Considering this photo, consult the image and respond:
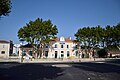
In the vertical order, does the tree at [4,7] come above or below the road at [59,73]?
above

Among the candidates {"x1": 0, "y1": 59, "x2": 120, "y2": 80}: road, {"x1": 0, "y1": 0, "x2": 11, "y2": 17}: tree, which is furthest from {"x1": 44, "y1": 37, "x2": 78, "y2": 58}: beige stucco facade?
{"x1": 0, "y1": 0, "x2": 11, "y2": 17}: tree

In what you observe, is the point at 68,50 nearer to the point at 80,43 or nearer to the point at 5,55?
the point at 80,43

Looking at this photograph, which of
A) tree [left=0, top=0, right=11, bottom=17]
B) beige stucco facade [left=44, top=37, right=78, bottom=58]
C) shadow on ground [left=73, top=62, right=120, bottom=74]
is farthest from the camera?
beige stucco facade [left=44, top=37, right=78, bottom=58]

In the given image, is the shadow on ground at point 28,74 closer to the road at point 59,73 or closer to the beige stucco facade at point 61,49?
the road at point 59,73

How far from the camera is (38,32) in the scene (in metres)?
71.9

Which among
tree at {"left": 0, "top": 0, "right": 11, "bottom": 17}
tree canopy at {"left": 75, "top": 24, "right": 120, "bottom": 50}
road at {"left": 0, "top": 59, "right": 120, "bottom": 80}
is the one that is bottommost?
road at {"left": 0, "top": 59, "right": 120, "bottom": 80}

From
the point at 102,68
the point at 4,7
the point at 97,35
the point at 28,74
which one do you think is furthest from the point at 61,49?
the point at 4,7

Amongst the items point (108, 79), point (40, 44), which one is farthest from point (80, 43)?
point (108, 79)

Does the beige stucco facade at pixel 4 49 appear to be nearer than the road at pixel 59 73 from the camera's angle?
No

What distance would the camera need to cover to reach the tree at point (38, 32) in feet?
235

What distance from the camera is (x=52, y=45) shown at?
86.7 meters

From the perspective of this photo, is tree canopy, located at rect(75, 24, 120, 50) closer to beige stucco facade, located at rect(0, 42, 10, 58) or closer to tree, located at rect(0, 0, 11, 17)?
beige stucco facade, located at rect(0, 42, 10, 58)

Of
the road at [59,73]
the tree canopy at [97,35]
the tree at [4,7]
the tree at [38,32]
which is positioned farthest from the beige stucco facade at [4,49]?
the tree at [4,7]

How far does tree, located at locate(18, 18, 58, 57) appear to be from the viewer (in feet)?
235
